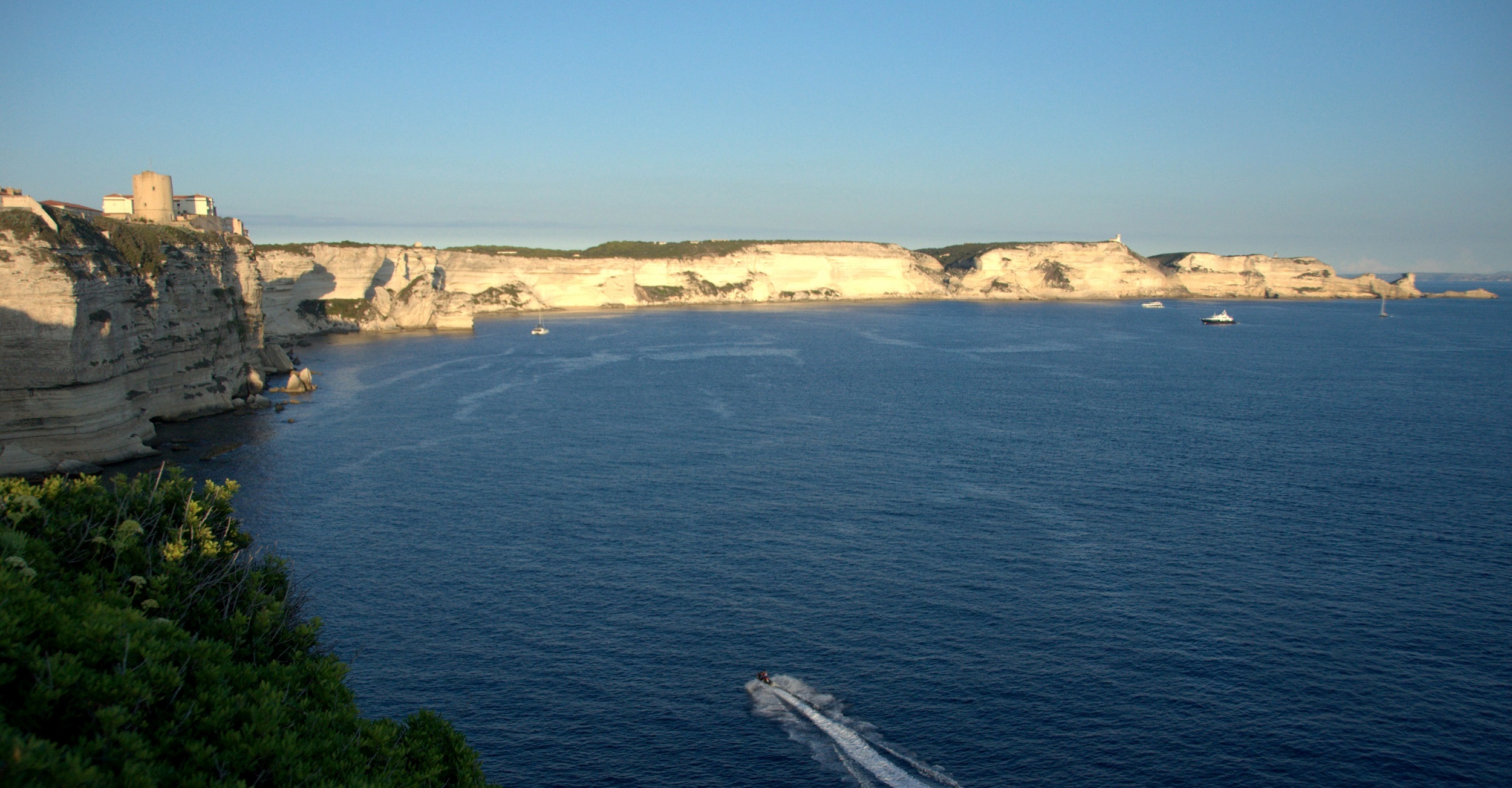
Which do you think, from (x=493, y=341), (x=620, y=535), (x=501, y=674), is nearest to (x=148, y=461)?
(x=620, y=535)

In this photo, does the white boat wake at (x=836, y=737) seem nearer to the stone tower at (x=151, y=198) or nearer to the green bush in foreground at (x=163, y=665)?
the green bush in foreground at (x=163, y=665)

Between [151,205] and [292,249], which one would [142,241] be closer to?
[151,205]

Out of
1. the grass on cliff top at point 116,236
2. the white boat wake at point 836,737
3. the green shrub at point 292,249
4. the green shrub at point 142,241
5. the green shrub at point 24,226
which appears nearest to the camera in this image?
the white boat wake at point 836,737

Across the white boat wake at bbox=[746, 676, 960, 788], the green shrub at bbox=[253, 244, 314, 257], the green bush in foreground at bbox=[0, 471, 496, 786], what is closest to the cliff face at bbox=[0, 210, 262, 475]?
the green bush in foreground at bbox=[0, 471, 496, 786]

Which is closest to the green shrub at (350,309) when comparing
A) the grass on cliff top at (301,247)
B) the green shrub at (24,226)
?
the grass on cliff top at (301,247)

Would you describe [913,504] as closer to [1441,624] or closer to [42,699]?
[1441,624]

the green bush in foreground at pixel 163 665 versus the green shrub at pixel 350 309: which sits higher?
the green shrub at pixel 350 309

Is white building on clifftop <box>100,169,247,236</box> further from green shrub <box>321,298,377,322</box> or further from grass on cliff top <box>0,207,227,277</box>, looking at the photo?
green shrub <box>321,298,377,322</box>
